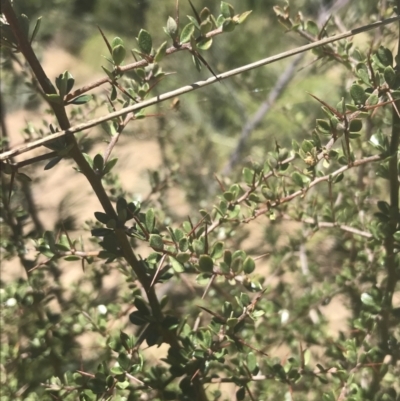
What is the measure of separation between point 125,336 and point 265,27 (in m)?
1.34

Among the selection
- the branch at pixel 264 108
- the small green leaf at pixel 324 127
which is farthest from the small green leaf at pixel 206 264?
the branch at pixel 264 108

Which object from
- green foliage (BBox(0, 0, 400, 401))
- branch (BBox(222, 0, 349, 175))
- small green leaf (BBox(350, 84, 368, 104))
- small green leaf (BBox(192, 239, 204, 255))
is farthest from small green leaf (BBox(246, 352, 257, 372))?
branch (BBox(222, 0, 349, 175))

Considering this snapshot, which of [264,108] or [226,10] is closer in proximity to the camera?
[226,10]

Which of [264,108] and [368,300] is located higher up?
[264,108]

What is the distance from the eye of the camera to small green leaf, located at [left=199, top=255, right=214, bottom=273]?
374mm

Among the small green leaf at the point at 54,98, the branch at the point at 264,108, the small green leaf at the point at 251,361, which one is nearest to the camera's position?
the small green leaf at the point at 54,98

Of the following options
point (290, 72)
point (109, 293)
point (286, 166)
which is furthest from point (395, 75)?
point (290, 72)

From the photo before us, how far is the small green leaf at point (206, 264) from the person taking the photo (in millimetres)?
374

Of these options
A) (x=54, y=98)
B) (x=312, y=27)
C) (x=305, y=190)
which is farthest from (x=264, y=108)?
(x=54, y=98)

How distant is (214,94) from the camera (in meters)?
1.35

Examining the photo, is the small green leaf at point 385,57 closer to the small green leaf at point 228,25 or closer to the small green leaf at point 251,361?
the small green leaf at point 228,25

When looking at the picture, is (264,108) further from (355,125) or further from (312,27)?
(355,125)

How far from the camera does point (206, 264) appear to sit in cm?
38

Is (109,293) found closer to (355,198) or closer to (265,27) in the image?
(355,198)
